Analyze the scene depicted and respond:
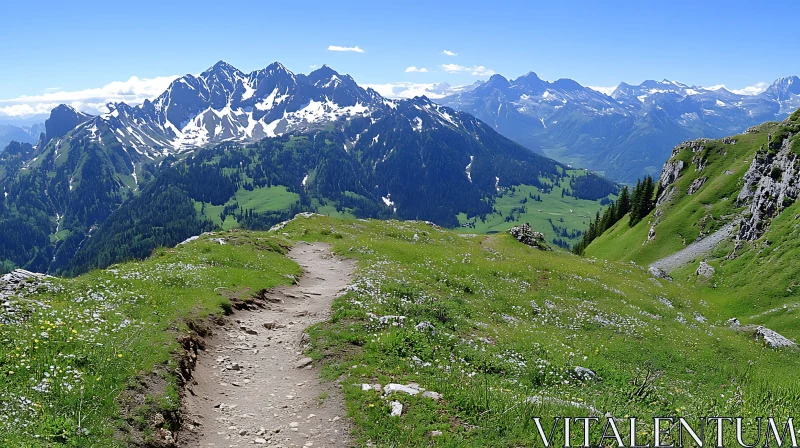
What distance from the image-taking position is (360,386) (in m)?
15.2

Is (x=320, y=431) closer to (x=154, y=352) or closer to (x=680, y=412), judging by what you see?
(x=154, y=352)

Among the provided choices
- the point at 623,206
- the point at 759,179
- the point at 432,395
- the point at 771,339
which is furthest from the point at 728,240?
the point at 432,395

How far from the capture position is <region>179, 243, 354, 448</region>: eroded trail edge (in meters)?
13.3

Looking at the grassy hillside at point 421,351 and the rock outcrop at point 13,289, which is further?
the rock outcrop at point 13,289

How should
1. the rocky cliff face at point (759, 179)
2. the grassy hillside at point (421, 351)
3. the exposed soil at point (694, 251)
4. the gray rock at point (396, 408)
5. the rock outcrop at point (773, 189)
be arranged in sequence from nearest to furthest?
1. the grassy hillside at point (421, 351)
2. the gray rock at point (396, 408)
3. the rock outcrop at point (773, 189)
4. the rocky cliff face at point (759, 179)
5. the exposed soil at point (694, 251)

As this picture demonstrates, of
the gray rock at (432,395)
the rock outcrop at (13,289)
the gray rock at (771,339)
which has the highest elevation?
the rock outcrop at (13,289)

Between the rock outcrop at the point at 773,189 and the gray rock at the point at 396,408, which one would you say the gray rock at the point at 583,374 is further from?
the rock outcrop at the point at 773,189

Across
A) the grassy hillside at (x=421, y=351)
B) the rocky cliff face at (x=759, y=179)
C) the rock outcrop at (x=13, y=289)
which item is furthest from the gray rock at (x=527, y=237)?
the rock outcrop at (x=13, y=289)

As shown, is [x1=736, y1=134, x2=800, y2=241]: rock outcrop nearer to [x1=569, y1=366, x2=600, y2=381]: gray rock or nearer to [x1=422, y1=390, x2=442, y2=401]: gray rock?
[x1=569, y1=366, x2=600, y2=381]: gray rock

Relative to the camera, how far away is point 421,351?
1895cm

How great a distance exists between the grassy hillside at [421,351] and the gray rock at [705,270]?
99.0 ft

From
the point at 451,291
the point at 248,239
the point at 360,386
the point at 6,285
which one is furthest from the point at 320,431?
the point at 248,239

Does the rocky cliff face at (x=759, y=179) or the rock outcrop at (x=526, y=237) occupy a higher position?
the rocky cliff face at (x=759, y=179)

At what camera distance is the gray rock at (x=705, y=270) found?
63.2m
